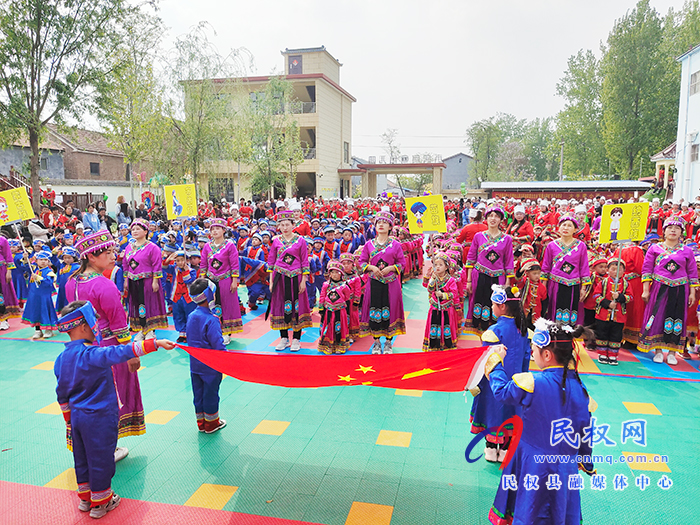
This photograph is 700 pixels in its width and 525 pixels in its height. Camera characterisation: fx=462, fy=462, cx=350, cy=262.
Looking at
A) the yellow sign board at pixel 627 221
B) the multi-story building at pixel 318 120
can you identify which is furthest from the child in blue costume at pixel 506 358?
the multi-story building at pixel 318 120

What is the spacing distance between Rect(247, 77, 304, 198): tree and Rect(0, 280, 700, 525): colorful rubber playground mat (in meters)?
23.9

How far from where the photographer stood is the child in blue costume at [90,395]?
3.23 m

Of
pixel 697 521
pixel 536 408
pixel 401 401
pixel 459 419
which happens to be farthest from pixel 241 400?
pixel 697 521

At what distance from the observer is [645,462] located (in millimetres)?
4098

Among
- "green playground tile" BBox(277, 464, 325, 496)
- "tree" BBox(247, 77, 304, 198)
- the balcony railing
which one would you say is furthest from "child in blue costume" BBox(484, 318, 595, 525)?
the balcony railing

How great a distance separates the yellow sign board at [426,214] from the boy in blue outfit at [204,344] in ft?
11.2

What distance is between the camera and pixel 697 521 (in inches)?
131

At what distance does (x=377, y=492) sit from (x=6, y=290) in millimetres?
7839

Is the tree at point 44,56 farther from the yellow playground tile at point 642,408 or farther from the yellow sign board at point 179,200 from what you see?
the yellow playground tile at point 642,408

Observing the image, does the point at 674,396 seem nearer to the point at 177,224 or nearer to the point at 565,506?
the point at 565,506

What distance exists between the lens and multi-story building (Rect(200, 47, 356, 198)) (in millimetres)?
33844

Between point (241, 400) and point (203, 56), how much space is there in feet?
59.0

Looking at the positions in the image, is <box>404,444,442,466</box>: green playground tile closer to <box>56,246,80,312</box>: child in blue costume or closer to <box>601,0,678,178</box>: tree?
<box>56,246,80,312</box>: child in blue costume

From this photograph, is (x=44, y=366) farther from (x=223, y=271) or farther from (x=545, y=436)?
(x=545, y=436)
